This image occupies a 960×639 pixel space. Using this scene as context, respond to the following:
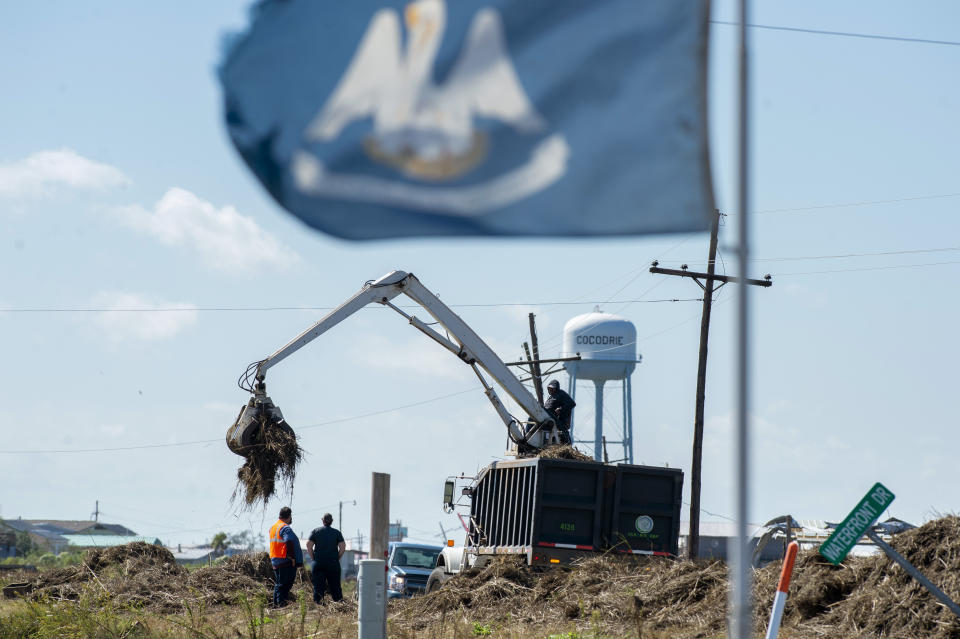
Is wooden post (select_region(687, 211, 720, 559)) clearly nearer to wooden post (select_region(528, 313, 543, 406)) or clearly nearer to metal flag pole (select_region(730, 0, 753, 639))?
wooden post (select_region(528, 313, 543, 406))

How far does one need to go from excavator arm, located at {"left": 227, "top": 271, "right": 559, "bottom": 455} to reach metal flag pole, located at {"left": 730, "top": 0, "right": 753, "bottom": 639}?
15439 mm

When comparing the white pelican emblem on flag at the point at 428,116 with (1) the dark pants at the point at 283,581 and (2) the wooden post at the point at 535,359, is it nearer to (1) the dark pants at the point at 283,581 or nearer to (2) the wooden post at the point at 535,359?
(1) the dark pants at the point at 283,581

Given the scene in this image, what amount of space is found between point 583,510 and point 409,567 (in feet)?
32.1

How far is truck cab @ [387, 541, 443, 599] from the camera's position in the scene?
Result: 25.5m

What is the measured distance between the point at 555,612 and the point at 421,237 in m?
9.61

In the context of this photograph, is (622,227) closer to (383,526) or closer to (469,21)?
(469,21)

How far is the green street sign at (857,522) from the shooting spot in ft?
26.0

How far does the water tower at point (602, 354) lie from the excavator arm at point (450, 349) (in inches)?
1043

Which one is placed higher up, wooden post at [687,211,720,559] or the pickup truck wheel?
wooden post at [687,211,720,559]

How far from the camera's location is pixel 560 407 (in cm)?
2055

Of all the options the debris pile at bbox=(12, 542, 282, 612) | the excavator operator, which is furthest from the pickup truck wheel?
the excavator operator

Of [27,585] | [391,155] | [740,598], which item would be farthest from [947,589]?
[27,585]

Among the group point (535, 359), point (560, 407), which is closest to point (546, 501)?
point (560, 407)

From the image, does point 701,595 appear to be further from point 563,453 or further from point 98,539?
point 98,539
